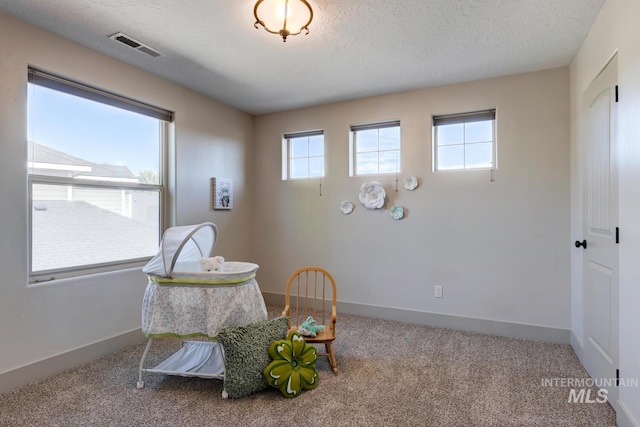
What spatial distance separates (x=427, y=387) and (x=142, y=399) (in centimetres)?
188

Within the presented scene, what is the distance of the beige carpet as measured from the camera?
1.91 metres

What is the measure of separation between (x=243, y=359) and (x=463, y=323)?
233 cm

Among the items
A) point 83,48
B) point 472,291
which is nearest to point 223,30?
point 83,48

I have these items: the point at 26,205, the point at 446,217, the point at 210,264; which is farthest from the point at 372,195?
the point at 26,205

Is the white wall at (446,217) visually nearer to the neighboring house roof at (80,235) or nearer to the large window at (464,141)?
the large window at (464,141)

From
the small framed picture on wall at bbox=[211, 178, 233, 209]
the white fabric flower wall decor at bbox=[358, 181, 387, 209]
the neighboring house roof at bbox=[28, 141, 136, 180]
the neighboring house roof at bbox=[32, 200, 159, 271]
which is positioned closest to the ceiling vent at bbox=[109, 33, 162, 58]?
the neighboring house roof at bbox=[28, 141, 136, 180]

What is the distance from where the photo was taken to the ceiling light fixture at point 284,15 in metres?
2.02

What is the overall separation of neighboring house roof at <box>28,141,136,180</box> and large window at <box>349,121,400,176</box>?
7.78 ft

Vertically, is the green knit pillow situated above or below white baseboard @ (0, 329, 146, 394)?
above

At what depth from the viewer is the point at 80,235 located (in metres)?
2.68

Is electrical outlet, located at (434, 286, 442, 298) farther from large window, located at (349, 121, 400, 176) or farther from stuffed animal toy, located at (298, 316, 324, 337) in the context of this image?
stuffed animal toy, located at (298, 316, 324, 337)

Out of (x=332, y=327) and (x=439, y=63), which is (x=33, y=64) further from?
(x=439, y=63)

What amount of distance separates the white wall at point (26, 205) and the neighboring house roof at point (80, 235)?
139 millimetres

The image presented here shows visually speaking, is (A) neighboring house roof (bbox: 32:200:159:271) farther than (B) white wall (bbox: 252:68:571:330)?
No
